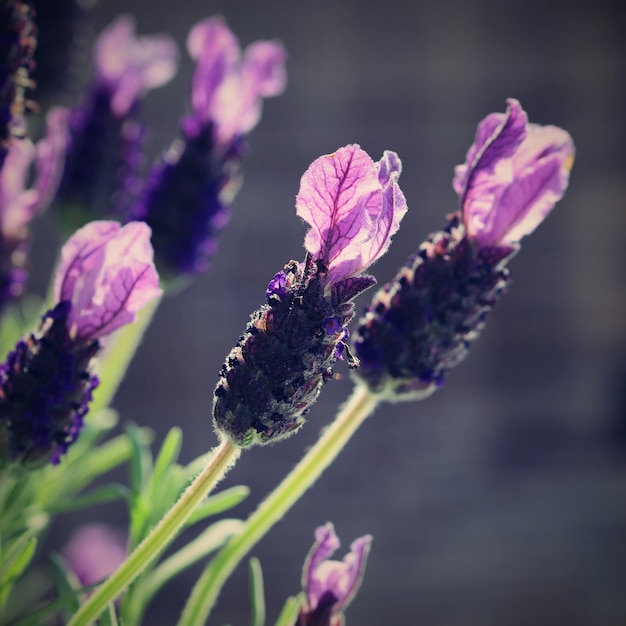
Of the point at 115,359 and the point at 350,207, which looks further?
the point at 115,359

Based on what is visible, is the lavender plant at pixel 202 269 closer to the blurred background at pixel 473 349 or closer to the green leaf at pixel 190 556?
the green leaf at pixel 190 556

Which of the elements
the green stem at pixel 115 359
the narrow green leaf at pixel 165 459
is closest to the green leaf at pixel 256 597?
the narrow green leaf at pixel 165 459

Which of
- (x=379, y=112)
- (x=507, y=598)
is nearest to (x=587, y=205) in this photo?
(x=379, y=112)

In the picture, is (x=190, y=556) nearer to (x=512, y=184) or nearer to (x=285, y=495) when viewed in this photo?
(x=285, y=495)

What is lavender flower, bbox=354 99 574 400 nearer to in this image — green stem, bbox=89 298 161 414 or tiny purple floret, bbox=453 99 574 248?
tiny purple floret, bbox=453 99 574 248

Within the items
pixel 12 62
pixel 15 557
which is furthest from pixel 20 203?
pixel 15 557

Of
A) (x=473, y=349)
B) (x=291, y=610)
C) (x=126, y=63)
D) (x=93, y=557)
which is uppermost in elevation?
(x=126, y=63)

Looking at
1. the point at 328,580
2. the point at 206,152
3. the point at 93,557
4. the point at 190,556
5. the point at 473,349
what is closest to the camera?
the point at 328,580
